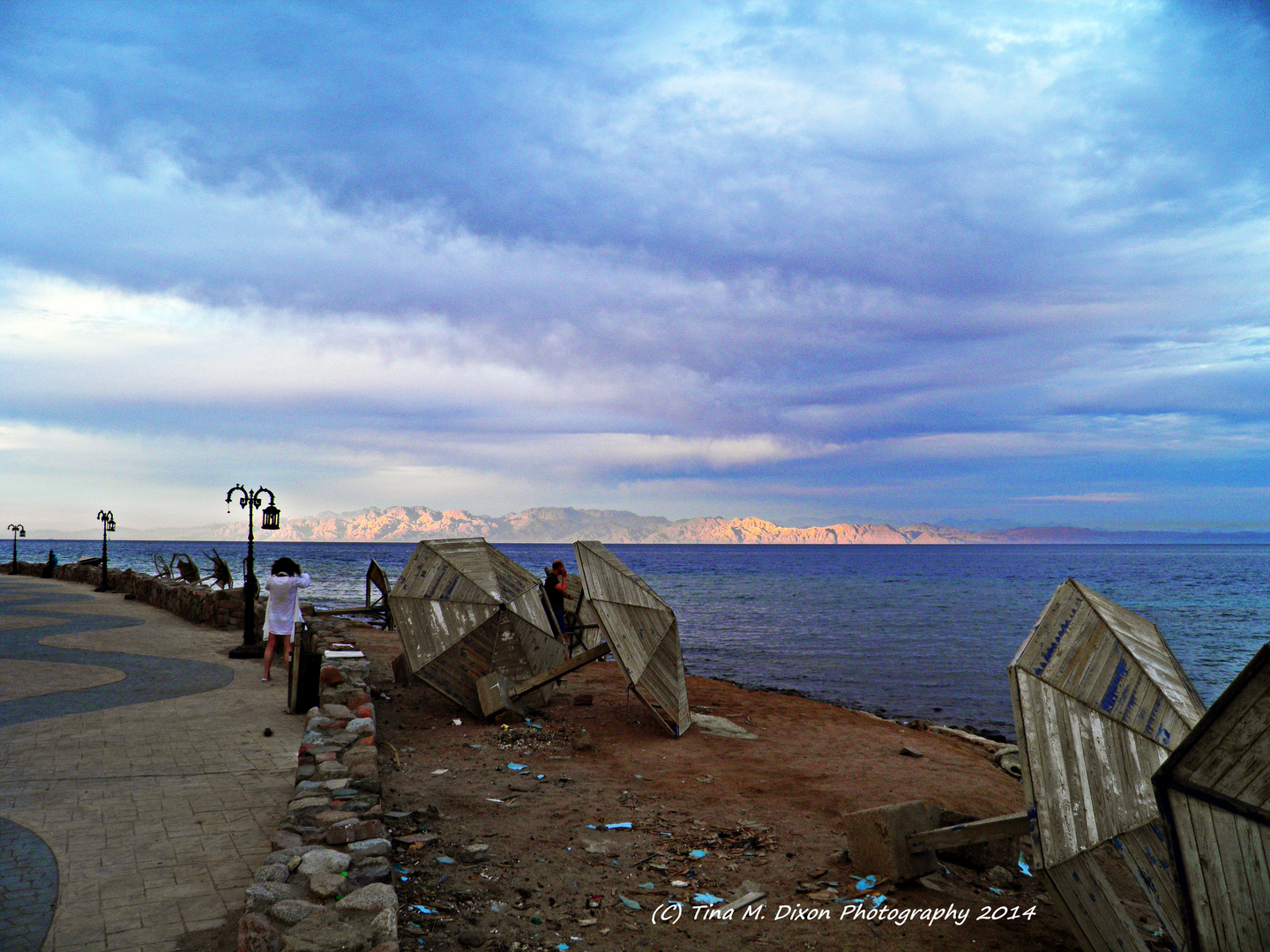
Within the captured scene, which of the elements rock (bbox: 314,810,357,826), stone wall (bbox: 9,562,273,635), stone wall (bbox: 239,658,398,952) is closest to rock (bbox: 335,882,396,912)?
stone wall (bbox: 239,658,398,952)

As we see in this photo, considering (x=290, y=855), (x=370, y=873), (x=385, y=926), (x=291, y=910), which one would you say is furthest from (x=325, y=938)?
(x=290, y=855)

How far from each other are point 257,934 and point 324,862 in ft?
2.76

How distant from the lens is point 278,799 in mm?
5918

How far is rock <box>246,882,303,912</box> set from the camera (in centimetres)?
369

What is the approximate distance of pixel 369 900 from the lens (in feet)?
12.3

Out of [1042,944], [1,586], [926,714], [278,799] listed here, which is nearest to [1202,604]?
[926,714]

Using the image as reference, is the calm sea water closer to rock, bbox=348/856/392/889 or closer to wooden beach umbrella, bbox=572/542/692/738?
wooden beach umbrella, bbox=572/542/692/738

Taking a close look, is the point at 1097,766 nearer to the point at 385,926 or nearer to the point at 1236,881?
the point at 1236,881

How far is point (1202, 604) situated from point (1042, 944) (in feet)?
164

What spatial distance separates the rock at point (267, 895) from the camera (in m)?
3.69

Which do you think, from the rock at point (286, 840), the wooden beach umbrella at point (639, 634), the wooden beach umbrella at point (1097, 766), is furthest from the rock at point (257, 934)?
the wooden beach umbrella at point (639, 634)

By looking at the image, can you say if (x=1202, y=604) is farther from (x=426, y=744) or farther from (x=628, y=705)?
(x=426, y=744)

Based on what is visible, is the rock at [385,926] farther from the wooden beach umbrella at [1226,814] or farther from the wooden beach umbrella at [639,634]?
the wooden beach umbrella at [639,634]

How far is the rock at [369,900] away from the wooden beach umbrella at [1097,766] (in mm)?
3294
